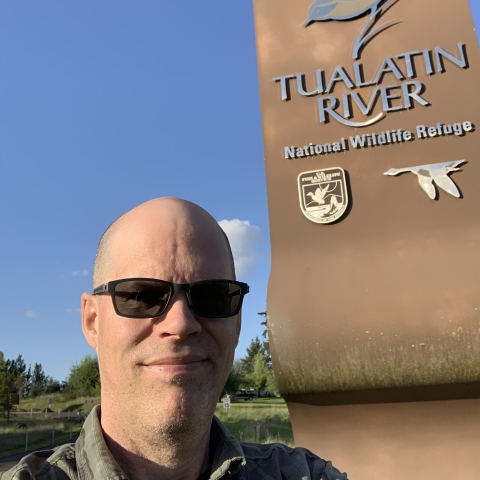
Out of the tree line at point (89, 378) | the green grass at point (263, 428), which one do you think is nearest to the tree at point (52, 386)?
the tree line at point (89, 378)

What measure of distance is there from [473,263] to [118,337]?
16.5 feet

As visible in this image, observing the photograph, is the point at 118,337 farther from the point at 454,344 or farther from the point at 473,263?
the point at 473,263

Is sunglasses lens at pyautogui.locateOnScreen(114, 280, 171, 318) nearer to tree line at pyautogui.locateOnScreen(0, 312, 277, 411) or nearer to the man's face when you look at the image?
the man's face

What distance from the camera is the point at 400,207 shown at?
5.62 m

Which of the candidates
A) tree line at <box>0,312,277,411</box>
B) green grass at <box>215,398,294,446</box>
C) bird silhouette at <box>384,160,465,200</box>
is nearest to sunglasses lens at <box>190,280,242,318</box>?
bird silhouette at <box>384,160,465,200</box>

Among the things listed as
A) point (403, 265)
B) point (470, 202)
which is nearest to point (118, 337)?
point (403, 265)

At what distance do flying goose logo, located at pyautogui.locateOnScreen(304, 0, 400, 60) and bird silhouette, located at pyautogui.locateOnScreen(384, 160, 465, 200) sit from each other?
2072 mm

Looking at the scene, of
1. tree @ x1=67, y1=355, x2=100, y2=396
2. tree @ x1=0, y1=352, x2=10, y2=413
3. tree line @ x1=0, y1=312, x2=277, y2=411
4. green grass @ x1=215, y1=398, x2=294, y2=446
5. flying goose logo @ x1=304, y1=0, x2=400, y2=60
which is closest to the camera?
flying goose logo @ x1=304, y1=0, x2=400, y2=60

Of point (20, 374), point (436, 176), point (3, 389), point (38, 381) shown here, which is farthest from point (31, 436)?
point (38, 381)

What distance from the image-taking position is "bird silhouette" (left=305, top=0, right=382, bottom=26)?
6449 mm

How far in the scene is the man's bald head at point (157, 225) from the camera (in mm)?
1430

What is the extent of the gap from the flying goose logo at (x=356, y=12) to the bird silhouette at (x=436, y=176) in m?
2.07

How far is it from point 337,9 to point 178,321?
6.80m

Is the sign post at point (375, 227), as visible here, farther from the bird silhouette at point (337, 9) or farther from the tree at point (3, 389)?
the tree at point (3, 389)
